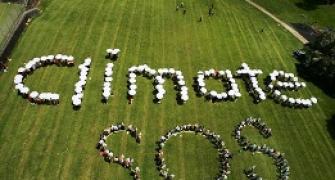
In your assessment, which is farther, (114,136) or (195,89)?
(195,89)

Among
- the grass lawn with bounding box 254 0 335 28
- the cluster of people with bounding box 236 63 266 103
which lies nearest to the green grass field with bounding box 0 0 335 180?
the cluster of people with bounding box 236 63 266 103

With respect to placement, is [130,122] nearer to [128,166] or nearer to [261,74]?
[128,166]

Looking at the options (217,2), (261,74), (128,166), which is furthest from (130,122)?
(217,2)

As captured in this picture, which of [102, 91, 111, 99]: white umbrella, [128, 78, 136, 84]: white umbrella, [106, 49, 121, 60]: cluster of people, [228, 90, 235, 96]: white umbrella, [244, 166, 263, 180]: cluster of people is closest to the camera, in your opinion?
[244, 166, 263, 180]: cluster of people

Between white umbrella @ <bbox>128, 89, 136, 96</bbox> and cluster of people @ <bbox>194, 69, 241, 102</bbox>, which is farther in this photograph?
cluster of people @ <bbox>194, 69, 241, 102</bbox>

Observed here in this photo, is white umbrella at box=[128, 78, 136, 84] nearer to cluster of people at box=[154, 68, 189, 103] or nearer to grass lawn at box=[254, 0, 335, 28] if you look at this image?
cluster of people at box=[154, 68, 189, 103]

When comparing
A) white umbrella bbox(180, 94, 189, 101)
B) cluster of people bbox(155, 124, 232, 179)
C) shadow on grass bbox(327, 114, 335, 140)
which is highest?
white umbrella bbox(180, 94, 189, 101)
